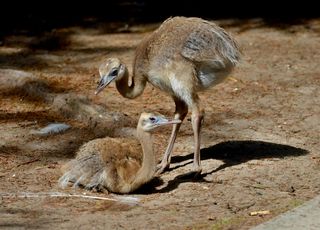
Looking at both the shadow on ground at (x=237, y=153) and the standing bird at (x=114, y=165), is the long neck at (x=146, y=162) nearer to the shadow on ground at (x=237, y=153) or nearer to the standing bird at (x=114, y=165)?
the standing bird at (x=114, y=165)

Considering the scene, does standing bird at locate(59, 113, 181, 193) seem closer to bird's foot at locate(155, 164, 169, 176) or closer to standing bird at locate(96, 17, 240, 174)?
bird's foot at locate(155, 164, 169, 176)

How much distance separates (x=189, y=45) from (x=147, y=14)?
6344 millimetres

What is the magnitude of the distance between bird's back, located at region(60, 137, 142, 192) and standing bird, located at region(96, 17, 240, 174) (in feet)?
1.70

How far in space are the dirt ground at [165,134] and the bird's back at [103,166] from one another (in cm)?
10

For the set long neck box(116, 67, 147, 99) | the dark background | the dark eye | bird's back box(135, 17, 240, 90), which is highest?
bird's back box(135, 17, 240, 90)

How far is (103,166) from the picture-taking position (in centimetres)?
611

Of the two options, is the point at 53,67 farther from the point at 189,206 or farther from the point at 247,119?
the point at 189,206

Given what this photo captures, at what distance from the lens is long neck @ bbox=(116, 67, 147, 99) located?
22.6 feet

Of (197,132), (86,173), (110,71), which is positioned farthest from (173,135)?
(86,173)

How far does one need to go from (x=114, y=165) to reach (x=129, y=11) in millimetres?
7306

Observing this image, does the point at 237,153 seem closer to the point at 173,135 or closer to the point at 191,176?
the point at 173,135

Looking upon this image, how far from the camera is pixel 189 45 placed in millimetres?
6605

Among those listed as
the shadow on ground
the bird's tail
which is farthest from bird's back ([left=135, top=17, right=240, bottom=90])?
the bird's tail

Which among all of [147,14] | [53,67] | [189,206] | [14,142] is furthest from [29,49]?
[189,206]
